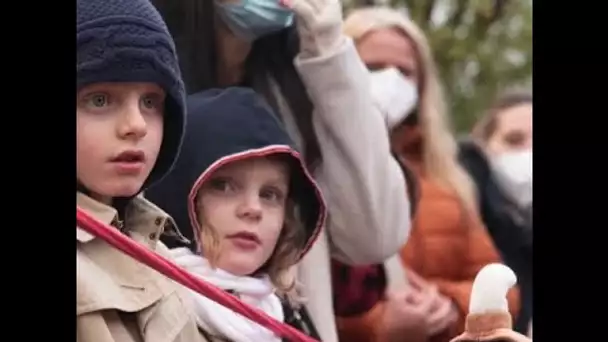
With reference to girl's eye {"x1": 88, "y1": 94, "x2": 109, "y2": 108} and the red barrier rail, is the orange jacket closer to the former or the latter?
the red barrier rail

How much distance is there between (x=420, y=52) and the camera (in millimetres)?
1749

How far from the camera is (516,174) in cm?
175

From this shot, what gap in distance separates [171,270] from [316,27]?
0.50 metres

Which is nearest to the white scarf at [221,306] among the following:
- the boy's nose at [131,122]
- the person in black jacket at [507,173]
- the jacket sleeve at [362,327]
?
the jacket sleeve at [362,327]

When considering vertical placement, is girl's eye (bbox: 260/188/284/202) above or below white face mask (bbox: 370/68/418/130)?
below

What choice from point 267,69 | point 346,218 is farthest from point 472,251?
point 267,69

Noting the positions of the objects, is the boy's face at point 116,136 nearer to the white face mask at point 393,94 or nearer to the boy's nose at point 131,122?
the boy's nose at point 131,122

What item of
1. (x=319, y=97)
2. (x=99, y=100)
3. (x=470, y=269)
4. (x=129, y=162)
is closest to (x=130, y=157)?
(x=129, y=162)

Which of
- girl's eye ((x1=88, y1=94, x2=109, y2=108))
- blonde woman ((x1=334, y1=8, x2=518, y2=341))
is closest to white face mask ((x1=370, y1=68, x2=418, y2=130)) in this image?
blonde woman ((x1=334, y1=8, x2=518, y2=341))

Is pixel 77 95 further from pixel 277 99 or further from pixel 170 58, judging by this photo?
pixel 277 99

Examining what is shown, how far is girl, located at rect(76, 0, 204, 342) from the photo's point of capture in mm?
1665

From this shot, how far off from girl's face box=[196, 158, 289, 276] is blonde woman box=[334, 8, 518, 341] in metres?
0.17

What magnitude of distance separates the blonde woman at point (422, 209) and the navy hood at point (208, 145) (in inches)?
9.0

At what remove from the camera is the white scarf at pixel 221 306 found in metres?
1.71
